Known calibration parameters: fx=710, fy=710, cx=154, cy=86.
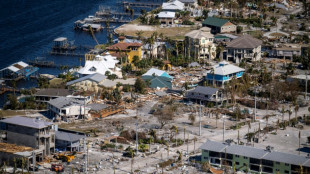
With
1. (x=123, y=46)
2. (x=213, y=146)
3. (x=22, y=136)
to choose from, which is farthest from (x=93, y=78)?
(x=213, y=146)

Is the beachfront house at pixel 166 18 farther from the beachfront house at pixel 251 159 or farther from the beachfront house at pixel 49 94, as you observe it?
the beachfront house at pixel 251 159

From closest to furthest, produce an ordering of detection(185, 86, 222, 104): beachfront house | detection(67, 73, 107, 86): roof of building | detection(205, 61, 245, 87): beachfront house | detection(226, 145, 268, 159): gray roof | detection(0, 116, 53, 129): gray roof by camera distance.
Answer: detection(226, 145, 268, 159): gray roof
detection(0, 116, 53, 129): gray roof
detection(185, 86, 222, 104): beachfront house
detection(67, 73, 107, 86): roof of building
detection(205, 61, 245, 87): beachfront house

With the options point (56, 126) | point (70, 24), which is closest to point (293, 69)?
point (56, 126)

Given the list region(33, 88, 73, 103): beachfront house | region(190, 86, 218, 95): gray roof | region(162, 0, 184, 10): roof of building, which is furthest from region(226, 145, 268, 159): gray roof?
region(162, 0, 184, 10): roof of building

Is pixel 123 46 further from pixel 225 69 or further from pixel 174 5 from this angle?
pixel 174 5

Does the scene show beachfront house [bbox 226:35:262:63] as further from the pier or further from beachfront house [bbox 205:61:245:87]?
the pier

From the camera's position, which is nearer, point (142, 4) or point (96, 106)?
point (96, 106)
